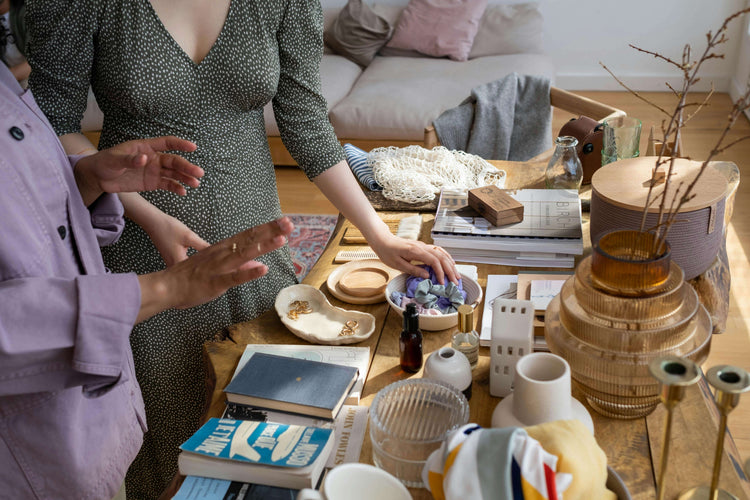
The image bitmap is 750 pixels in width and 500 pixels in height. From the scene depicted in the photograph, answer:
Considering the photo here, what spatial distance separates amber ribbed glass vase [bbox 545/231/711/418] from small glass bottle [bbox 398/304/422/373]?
24cm

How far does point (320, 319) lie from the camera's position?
1.34m

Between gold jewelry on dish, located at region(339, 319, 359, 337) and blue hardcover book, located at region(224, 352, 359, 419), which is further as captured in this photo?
gold jewelry on dish, located at region(339, 319, 359, 337)

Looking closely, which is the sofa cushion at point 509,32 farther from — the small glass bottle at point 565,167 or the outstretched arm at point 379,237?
the outstretched arm at point 379,237

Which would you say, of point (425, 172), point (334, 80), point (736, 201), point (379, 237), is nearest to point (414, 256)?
point (379, 237)

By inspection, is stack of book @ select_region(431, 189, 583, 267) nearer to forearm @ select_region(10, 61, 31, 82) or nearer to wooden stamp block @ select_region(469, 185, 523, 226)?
wooden stamp block @ select_region(469, 185, 523, 226)

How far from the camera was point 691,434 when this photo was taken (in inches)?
39.9

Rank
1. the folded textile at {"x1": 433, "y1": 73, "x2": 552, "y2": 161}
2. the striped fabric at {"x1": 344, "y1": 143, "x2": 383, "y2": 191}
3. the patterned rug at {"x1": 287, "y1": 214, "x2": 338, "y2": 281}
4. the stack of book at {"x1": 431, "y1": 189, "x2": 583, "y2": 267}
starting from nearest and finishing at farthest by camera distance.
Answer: the stack of book at {"x1": 431, "y1": 189, "x2": 583, "y2": 267} → the striped fabric at {"x1": 344, "y1": 143, "x2": 383, "y2": 191} → the folded textile at {"x1": 433, "y1": 73, "x2": 552, "y2": 161} → the patterned rug at {"x1": 287, "y1": 214, "x2": 338, "y2": 281}

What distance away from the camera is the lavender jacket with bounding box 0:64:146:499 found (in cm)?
82

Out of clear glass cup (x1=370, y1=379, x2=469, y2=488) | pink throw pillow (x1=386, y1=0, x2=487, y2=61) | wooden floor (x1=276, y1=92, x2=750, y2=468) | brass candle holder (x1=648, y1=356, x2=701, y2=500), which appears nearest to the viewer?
brass candle holder (x1=648, y1=356, x2=701, y2=500)

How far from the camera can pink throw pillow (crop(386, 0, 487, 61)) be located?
15.2 ft

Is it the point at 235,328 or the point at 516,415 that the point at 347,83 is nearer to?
the point at 235,328

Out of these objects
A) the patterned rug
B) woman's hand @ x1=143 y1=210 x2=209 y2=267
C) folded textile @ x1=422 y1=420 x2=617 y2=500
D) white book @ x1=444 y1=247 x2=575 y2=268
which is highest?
folded textile @ x1=422 y1=420 x2=617 y2=500

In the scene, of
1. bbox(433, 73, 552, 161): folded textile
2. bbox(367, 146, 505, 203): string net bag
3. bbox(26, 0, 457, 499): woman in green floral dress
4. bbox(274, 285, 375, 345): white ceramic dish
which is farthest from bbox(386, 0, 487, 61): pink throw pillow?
bbox(274, 285, 375, 345): white ceramic dish

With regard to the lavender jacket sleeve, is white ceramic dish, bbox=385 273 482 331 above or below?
below
